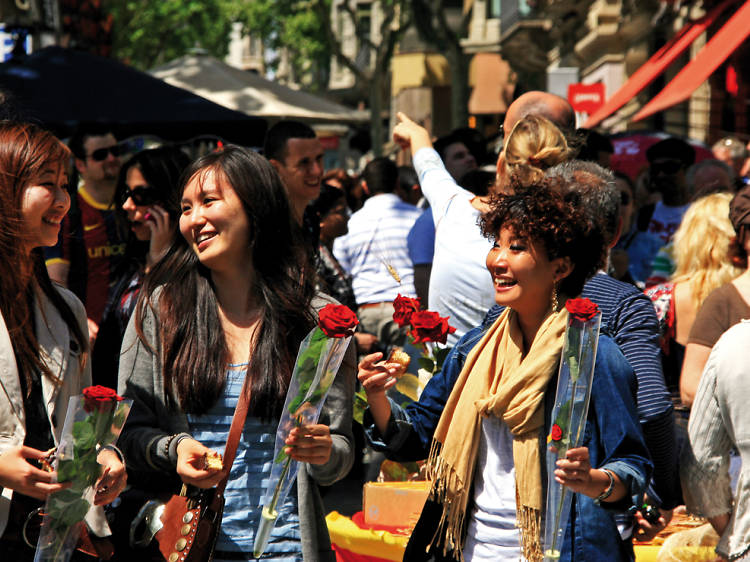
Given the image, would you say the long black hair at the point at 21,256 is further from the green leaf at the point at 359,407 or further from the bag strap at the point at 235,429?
the green leaf at the point at 359,407

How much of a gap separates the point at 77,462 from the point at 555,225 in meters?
1.48

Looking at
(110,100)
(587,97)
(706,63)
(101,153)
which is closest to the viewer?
(101,153)

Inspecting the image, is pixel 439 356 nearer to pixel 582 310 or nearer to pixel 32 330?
pixel 582 310

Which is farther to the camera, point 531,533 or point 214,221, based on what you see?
point 214,221

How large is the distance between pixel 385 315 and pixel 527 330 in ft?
17.5

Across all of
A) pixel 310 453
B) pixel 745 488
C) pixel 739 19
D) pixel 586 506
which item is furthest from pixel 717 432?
pixel 739 19

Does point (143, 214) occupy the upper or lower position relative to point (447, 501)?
upper

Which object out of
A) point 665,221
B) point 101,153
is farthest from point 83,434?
point 665,221

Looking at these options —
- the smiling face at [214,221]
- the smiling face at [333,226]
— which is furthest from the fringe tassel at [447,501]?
the smiling face at [333,226]

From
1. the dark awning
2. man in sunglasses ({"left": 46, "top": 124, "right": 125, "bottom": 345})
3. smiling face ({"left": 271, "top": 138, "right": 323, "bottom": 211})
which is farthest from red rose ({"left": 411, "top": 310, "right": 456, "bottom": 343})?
the dark awning

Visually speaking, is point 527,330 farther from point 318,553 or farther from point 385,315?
point 385,315

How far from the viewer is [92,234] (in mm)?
6168

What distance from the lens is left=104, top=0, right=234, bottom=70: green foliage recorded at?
97.5ft

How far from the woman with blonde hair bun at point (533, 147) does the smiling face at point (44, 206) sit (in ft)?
5.06
